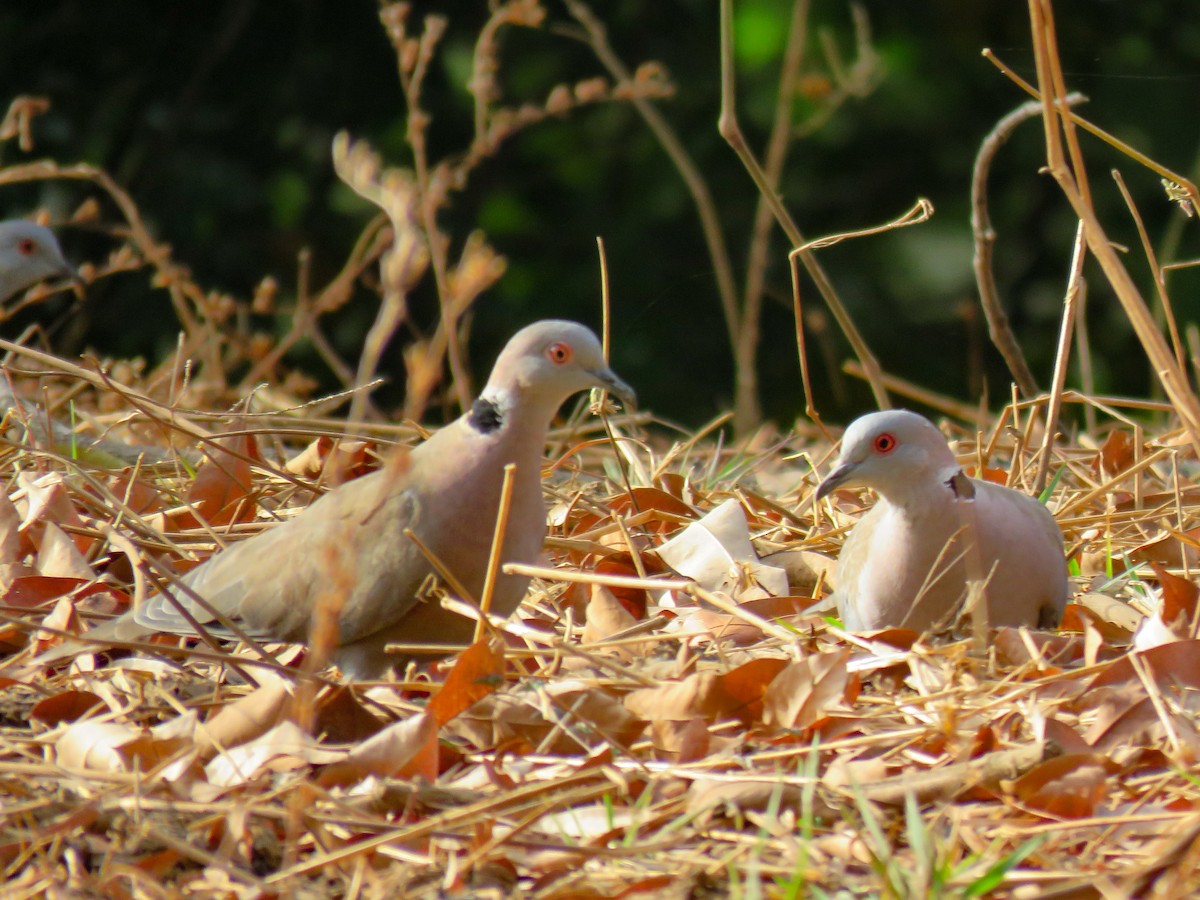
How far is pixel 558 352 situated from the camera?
7.00 ft

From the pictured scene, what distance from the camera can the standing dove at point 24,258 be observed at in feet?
15.3

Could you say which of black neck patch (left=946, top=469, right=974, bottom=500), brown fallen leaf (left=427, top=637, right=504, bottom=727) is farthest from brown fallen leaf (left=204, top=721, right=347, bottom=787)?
black neck patch (left=946, top=469, right=974, bottom=500)

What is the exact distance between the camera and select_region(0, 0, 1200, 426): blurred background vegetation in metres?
6.52

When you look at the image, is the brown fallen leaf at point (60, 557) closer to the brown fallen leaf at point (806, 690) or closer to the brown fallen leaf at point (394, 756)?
the brown fallen leaf at point (394, 756)

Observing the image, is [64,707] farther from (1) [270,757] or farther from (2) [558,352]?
(2) [558,352]

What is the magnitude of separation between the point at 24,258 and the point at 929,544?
336 centimetres

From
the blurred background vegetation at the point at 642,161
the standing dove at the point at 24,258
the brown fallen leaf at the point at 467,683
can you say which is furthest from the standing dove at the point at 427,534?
the blurred background vegetation at the point at 642,161

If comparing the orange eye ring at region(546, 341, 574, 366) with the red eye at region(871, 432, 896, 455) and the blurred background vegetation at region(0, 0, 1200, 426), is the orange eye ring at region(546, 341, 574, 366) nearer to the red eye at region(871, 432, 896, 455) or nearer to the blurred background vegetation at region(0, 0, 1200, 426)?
the red eye at region(871, 432, 896, 455)

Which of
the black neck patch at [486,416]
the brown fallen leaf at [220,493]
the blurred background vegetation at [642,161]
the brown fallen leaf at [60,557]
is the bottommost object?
the blurred background vegetation at [642,161]

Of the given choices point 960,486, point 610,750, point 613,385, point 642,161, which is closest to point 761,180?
point 613,385

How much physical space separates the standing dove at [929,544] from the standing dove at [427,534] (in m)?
0.37

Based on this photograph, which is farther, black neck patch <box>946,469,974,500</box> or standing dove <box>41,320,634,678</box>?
black neck patch <box>946,469,974,500</box>

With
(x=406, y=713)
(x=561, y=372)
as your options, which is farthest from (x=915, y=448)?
(x=406, y=713)

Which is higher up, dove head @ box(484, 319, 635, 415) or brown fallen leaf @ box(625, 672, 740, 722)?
dove head @ box(484, 319, 635, 415)
